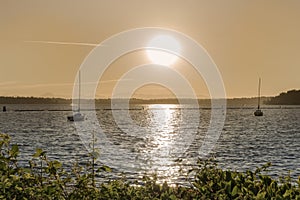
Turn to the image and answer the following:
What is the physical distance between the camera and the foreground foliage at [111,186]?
491 centimetres

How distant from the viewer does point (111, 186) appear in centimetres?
535

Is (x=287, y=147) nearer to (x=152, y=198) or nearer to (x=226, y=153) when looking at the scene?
(x=226, y=153)

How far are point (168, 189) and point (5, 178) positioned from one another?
1.84 meters

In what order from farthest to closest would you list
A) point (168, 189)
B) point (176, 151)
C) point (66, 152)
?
point (176, 151) < point (66, 152) < point (168, 189)

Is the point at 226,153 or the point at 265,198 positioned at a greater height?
the point at 265,198

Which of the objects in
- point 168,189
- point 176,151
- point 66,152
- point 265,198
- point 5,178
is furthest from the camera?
point 176,151

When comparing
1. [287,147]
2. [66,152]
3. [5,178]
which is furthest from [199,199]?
[287,147]

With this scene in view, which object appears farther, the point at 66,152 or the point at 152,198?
the point at 66,152

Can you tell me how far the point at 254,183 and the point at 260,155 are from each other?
57091mm

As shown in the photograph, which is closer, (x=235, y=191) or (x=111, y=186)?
(x=235, y=191)

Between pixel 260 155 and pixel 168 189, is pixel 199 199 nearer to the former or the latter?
pixel 168 189

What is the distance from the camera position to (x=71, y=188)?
571cm

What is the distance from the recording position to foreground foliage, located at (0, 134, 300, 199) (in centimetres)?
491

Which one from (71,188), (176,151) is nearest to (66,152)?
(176,151)
